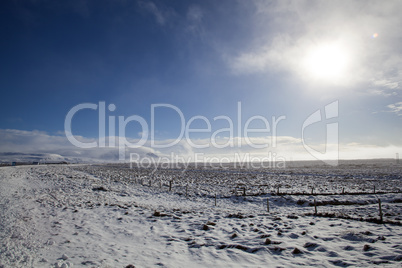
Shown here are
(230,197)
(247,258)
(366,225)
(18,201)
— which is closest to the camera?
(247,258)

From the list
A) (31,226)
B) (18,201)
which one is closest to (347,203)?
(31,226)

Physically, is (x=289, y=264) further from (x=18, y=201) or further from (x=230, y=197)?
(x=18, y=201)

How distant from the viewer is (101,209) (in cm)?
1392

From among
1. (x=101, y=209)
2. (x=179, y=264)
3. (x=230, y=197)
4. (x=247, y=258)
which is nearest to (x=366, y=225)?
(x=247, y=258)

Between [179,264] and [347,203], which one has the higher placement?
[179,264]

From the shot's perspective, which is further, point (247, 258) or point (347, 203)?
point (347, 203)

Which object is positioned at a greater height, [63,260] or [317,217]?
[63,260]

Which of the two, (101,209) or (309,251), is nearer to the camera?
(309,251)

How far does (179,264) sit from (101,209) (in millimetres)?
9165

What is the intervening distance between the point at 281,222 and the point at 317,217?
3.23 metres

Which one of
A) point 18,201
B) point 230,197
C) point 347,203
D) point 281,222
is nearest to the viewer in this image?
point 281,222

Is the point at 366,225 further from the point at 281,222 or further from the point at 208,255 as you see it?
the point at 208,255

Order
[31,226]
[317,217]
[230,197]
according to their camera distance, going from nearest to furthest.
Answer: [31,226]
[317,217]
[230,197]

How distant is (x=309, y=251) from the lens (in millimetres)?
7926
